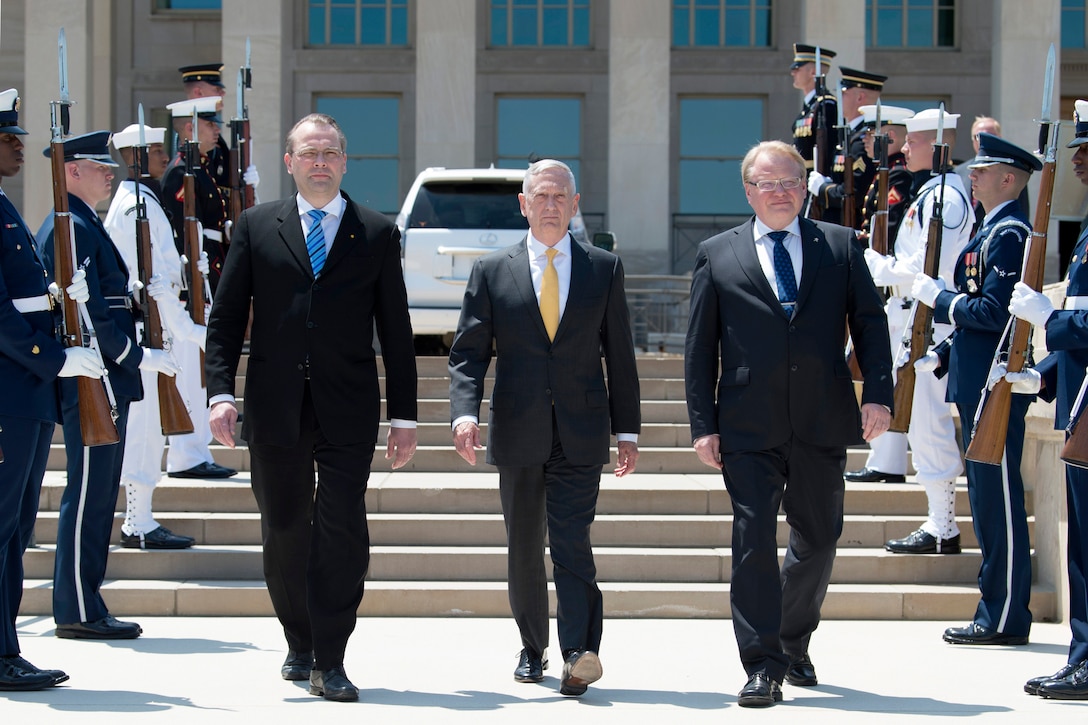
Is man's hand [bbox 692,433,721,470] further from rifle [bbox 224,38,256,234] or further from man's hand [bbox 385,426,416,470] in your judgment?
rifle [bbox 224,38,256,234]

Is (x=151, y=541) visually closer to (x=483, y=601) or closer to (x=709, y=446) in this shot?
(x=483, y=601)

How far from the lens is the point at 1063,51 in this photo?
23.1 metres

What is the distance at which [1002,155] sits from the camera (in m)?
6.96

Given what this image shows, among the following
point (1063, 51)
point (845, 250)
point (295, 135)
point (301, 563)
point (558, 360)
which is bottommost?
point (301, 563)

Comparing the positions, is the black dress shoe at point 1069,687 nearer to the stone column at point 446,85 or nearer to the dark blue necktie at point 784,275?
the dark blue necktie at point 784,275

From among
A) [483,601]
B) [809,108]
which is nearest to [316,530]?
[483,601]

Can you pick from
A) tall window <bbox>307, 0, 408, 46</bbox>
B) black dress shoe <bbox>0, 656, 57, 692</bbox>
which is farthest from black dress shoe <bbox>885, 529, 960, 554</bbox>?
tall window <bbox>307, 0, 408, 46</bbox>

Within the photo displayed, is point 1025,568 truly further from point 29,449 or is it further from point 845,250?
point 29,449

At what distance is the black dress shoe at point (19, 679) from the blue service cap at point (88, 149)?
265 centimetres

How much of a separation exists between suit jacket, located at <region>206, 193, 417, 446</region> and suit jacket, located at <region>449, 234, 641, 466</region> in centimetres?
33

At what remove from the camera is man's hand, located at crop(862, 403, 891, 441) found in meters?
5.86

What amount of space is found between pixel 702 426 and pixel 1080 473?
166cm

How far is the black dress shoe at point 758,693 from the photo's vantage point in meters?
5.60

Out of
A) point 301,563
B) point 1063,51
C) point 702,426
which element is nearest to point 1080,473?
point 702,426
